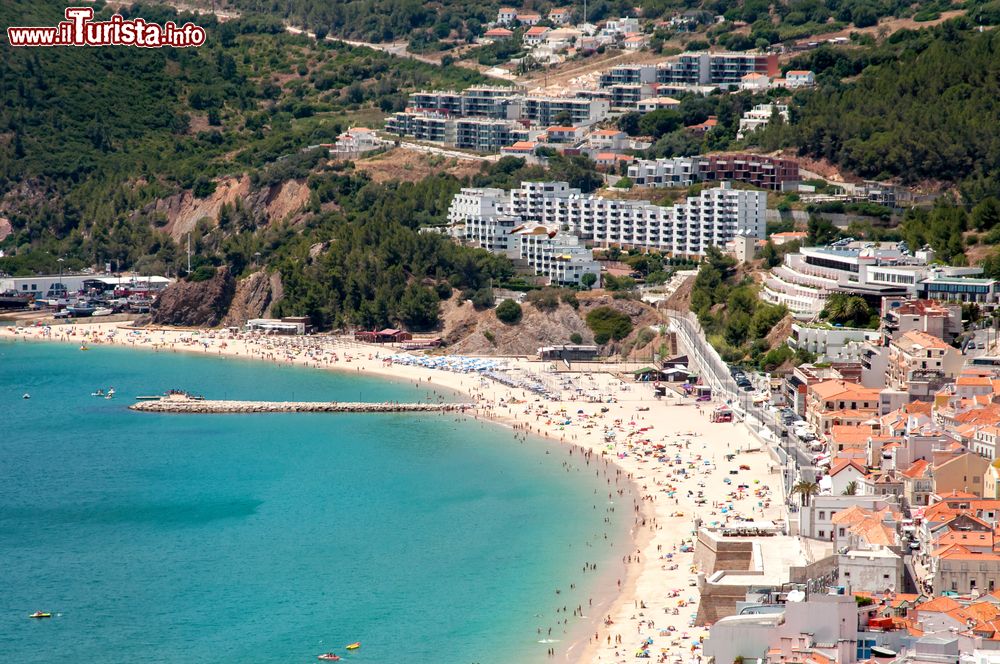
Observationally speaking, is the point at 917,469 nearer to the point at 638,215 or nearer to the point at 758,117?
the point at 638,215

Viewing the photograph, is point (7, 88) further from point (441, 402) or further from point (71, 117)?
point (441, 402)

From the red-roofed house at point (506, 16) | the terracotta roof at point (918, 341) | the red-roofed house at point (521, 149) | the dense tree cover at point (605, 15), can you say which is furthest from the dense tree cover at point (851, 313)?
Answer: the red-roofed house at point (506, 16)

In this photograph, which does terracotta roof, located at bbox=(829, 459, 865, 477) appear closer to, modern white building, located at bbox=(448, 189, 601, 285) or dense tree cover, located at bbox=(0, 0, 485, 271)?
modern white building, located at bbox=(448, 189, 601, 285)

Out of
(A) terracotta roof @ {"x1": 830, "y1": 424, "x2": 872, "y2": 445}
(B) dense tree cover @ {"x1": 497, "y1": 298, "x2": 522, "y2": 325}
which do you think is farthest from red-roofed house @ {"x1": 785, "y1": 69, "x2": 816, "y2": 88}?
(A) terracotta roof @ {"x1": 830, "y1": 424, "x2": 872, "y2": 445}

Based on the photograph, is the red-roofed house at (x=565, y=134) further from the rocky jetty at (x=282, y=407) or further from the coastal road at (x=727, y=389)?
the rocky jetty at (x=282, y=407)

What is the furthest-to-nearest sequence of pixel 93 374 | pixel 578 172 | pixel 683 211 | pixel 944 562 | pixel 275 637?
pixel 578 172
pixel 683 211
pixel 93 374
pixel 275 637
pixel 944 562

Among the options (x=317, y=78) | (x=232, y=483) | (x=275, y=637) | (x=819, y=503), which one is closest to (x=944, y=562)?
(x=819, y=503)
